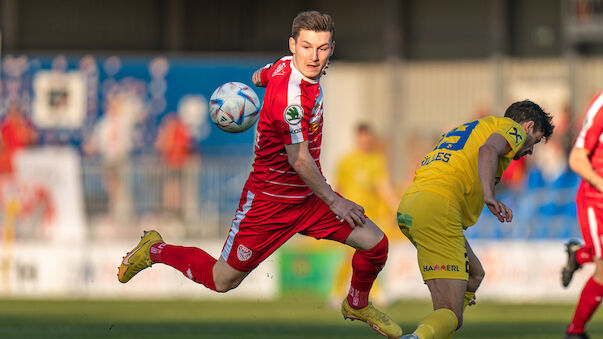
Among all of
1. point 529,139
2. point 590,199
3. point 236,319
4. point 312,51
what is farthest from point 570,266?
point 236,319

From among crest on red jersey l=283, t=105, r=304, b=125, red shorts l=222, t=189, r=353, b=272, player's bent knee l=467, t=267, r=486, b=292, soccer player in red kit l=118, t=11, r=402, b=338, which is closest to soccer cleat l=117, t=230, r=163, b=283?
soccer player in red kit l=118, t=11, r=402, b=338

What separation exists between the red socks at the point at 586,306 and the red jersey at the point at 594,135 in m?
0.84

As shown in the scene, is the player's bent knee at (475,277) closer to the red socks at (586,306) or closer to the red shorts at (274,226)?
the red shorts at (274,226)

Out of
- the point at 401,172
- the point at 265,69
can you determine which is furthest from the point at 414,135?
the point at 265,69

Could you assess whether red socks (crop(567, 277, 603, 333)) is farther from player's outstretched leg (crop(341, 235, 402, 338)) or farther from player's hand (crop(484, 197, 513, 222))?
player's hand (crop(484, 197, 513, 222))

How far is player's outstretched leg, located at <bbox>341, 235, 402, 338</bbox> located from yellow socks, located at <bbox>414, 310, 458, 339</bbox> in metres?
1.19

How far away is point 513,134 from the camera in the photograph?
837 cm

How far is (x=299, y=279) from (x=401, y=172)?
689cm

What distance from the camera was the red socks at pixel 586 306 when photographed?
1088 centimetres

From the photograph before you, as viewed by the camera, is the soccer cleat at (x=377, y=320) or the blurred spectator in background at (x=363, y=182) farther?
the blurred spectator in background at (x=363, y=182)

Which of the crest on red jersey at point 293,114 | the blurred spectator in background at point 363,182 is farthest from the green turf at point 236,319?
the crest on red jersey at point 293,114

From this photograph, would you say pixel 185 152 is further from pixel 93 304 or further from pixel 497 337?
pixel 497 337

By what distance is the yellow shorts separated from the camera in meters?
8.33

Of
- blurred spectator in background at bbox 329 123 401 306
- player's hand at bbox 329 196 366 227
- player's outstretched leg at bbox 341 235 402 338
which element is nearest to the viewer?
player's hand at bbox 329 196 366 227
